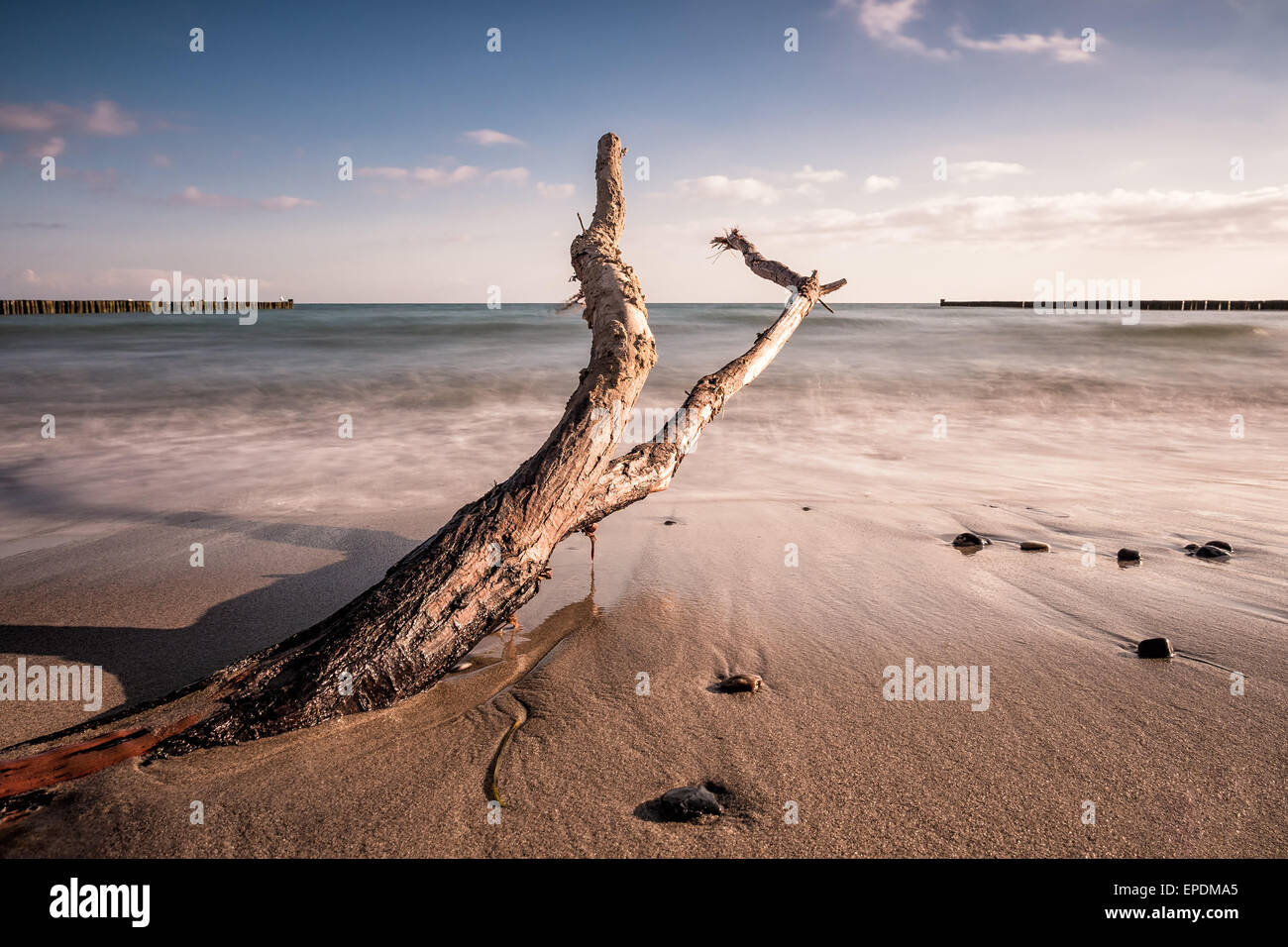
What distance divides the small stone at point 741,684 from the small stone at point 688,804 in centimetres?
85

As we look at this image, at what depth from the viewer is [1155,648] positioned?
11.8ft

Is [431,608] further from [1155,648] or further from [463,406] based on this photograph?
[463,406]

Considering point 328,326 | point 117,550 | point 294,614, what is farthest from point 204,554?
point 328,326

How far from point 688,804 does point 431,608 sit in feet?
4.18

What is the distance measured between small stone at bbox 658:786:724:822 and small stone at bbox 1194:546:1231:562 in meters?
4.43

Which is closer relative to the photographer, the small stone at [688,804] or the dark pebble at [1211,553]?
the small stone at [688,804]

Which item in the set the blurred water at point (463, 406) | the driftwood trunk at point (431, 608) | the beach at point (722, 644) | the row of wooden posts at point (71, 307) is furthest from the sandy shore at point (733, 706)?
the row of wooden posts at point (71, 307)

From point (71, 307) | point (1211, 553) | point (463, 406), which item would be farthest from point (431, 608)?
point (71, 307)

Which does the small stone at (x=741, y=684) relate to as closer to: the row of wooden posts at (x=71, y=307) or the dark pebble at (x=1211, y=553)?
the dark pebble at (x=1211, y=553)

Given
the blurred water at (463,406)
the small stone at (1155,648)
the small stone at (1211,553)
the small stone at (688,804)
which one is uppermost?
the blurred water at (463,406)

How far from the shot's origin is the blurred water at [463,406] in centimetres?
771

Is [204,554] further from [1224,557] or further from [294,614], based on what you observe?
[1224,557]

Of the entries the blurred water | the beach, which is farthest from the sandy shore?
the blurred water

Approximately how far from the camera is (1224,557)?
506 cm
